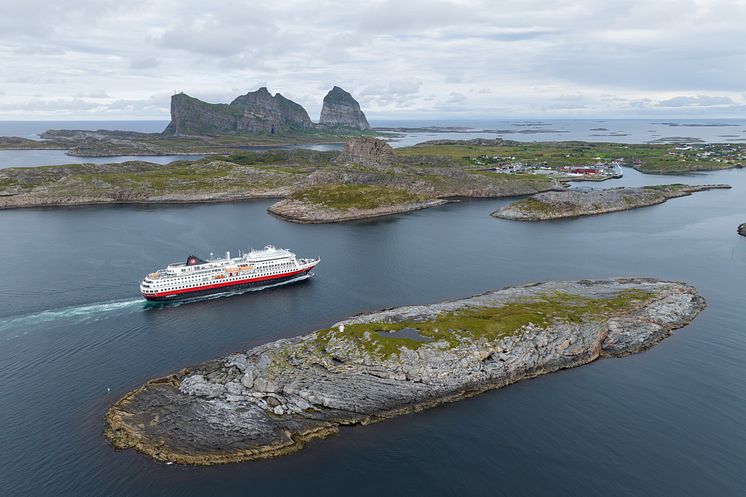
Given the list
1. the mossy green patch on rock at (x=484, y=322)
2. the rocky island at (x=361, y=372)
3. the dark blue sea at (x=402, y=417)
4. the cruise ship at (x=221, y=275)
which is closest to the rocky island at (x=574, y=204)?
the dark blue sea at (x=402, y=417)

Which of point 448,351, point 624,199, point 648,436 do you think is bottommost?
point 648,436

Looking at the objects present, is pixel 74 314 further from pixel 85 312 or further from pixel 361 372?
pixel 361 372

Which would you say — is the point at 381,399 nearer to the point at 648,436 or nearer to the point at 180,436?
the point at 180,436

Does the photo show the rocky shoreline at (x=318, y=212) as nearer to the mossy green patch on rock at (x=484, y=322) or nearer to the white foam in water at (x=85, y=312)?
the white foam in water at (x=85, y=312)

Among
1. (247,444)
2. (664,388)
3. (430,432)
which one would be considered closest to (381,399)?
(430,432)

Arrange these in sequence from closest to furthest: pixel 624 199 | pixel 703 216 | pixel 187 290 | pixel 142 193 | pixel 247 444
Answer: pixel 247 444 < pixel 187 290 < pixel 703 216 < pixel 624 199 < pixel 142 193

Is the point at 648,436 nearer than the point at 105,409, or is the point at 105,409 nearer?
the point at 648,436

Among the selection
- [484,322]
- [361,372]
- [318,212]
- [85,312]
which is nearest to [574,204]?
[318,212]
